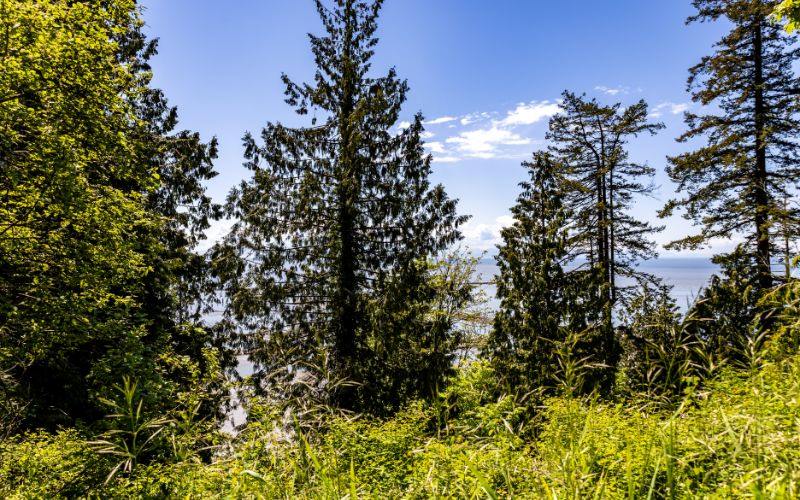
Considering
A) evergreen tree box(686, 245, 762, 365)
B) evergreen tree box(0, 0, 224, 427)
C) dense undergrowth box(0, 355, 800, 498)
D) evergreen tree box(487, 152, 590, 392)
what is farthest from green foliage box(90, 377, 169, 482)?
evergreen tree box(487, 152, 590, 392)

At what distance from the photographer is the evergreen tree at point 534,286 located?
9789mm

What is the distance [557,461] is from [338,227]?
11.6 m

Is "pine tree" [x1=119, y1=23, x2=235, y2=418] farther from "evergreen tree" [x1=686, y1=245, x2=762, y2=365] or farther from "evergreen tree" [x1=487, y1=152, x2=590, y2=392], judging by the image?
"evergreen tree" [x1=686, y1=245, x2=762, y2=365]

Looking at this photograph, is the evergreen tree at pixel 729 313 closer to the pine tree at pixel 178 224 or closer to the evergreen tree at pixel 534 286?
the evergreen tree at pixel 534 286

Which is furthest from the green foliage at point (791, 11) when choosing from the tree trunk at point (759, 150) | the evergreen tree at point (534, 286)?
the tree trunk at point (759, 150)

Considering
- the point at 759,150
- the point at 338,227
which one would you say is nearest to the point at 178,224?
the point at 338,227

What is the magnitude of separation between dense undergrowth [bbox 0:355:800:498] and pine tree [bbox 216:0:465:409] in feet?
25.0

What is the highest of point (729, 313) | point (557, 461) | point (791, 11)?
point (791, 11)

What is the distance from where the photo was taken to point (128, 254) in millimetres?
9797

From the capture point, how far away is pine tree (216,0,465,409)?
42.8 feet

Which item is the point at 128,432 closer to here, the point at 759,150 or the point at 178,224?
the point at 178,224

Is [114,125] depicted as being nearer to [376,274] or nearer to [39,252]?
[39,252]

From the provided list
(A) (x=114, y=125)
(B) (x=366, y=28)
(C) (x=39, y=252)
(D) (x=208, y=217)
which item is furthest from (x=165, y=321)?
(B) (x=366, y=28)

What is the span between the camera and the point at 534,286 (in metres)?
9.88
